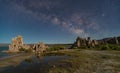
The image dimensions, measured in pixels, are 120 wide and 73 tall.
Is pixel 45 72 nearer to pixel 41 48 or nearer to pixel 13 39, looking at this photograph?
pixel 41 48

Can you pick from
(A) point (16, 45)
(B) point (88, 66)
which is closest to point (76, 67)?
(B) point (88, 66)

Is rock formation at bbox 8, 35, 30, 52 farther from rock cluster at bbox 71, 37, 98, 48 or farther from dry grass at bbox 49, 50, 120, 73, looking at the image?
dry grass at bbox 49, 50, 120, 73

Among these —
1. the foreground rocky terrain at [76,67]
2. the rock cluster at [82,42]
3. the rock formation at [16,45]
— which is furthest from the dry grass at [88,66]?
the rock formation at [16,45]

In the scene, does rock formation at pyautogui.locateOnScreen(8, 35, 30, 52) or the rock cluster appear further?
rock formation at pyautogui.locateOnScreen(8, 35, 30, 52)

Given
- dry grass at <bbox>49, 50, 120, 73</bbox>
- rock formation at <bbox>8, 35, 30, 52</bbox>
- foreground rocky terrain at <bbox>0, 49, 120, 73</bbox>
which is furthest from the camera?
rock formation at <bbox>8, 35, 30, 52</bbox>

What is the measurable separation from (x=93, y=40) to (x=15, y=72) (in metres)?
144

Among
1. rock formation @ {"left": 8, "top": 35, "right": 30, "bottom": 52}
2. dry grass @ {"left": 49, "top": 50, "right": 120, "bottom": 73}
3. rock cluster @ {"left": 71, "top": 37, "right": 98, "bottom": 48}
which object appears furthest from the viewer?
rock formation @ {"left": 8, "top": 35, "right": 30, "bottom": 52}

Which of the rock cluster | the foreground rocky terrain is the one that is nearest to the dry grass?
the foreground rocky terrain

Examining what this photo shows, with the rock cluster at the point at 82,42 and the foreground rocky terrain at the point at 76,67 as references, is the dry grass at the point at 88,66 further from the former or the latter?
the rock cluster at the point at 82,42

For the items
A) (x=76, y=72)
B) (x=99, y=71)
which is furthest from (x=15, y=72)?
(x=99, y=71)

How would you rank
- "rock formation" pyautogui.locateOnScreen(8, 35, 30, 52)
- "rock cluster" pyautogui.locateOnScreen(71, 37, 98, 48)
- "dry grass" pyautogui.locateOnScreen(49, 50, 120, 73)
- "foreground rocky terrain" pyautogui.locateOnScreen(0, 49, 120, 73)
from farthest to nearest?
"rock formation" pyautogui.locateOnScreen(8, 35, 30, 52) < "rock cluster" pyautogui.locateOnScreen(71, 37, 98, 48) < "foreground rocky terrain" pyautogui.locateOnScreen(0, 49, 120, 73) < "dry grass" pyautogui.locateOnScreen(49, 50, 120, 73)

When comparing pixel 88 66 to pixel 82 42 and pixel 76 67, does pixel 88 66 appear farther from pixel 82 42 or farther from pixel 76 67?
pixel 82 42

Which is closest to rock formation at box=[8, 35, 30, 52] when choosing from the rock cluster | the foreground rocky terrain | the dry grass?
the rock cluster

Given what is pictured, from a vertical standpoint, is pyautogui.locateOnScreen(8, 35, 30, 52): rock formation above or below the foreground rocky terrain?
above
